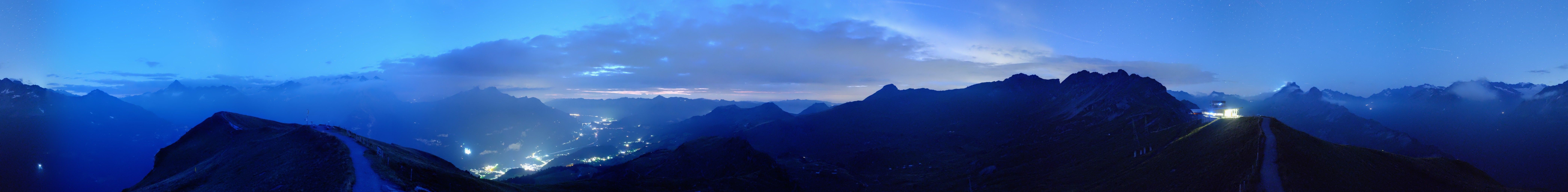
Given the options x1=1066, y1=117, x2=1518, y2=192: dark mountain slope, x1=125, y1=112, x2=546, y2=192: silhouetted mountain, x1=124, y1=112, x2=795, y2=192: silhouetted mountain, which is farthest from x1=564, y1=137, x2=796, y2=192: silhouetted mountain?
x1=1066, y1=117, x2=1518, y2=192: dark mountain slope

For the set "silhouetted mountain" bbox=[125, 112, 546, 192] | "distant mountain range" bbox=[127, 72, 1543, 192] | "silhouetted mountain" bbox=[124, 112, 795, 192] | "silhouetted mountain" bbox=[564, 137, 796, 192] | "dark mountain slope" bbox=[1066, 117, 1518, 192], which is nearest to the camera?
"silhouetted mountain" bbox=[125, 112, 546, 192]

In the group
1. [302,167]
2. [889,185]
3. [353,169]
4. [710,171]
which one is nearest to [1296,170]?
[889,185]

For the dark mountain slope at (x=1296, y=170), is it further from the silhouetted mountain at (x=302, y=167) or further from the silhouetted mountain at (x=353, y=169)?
the silhouetted mountain at (x=302, y=167)

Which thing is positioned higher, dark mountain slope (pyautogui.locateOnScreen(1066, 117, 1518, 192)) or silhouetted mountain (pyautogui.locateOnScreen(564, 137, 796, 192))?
dark mountain slope (pyautogui.locateOnScreen(1066, 117, 1518, 192))

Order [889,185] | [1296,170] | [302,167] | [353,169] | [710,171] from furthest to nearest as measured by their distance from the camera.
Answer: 1. [889,185]
2. [710,171]
3. [302,167]
4. [353,169]
5. [1296,170]

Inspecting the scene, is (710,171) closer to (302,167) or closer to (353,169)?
(353,169)

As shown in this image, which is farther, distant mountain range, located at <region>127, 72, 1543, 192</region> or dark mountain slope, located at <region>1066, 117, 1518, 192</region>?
distant mountain range, located at <region>127, 72, 1543, 192</region>

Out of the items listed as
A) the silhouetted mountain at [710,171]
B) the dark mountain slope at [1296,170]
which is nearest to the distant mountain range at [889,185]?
the dark mountain slope at [1296,170]

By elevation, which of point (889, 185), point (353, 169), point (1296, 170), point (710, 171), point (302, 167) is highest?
point (1296, 170)

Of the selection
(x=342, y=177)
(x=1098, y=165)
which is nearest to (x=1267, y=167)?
(x=1098, y=165)

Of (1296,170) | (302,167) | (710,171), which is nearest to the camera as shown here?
(1296,170)

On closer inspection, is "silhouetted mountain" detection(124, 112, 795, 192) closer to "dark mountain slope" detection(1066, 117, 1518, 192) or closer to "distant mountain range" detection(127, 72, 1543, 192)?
"distant mountain range" detection(127, 72, 1543, 192)
